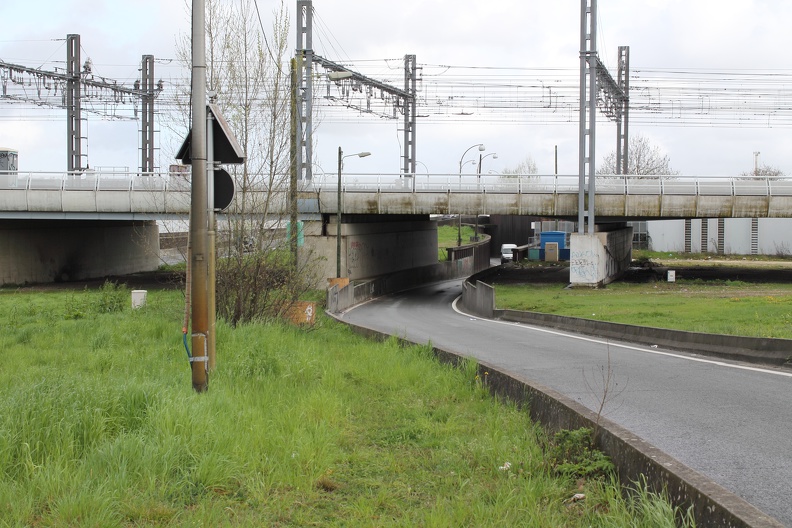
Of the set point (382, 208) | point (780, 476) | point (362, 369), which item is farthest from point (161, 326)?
point (382, 208)

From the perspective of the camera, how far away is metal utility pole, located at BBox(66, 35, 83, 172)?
44781mm

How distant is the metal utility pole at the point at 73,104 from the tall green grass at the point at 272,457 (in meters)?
38.5

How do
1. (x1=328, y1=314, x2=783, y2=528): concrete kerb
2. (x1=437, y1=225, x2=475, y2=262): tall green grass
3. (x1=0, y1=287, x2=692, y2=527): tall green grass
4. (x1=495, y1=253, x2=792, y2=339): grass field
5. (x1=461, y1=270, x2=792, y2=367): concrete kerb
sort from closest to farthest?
(x1=328, y1=314, x2=783, y2=528): concrete kerb
(x1=0, y1=287, x2=692, y2=527): tall green grass
(x1=461, y1=270, x2=792, y2=367): concrete kerb
(x1=495, y1=253, x2=792, y2=339): grass field
(x1=437, y1=225, x2=475, y2=262): tall green grass

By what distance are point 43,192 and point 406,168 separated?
70.1 ft

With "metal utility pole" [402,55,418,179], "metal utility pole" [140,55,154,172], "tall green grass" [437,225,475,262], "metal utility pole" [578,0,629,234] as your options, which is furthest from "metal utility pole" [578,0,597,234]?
"tall green grass" [437,225,475,262]

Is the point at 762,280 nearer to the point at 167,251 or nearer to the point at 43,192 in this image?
the point at 43,192

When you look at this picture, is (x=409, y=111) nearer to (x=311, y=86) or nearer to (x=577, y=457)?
(x=311, y=86)

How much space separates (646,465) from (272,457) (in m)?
2.78

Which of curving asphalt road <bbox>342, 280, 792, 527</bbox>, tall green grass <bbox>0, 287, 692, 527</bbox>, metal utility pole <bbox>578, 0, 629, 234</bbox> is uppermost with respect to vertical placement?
metal utility pole <bbox>578, 0, 629, 234</bbox>

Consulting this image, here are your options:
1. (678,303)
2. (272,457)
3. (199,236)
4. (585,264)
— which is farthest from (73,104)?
(272,457)

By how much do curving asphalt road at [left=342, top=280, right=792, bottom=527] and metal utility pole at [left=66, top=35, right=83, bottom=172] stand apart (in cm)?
3253

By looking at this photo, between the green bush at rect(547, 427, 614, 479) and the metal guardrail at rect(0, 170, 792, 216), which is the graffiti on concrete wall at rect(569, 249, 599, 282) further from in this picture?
the green bush at rect(547, 427, 614, 479)

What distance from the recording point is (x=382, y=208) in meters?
43.2

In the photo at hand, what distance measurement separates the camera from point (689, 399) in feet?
32.9
